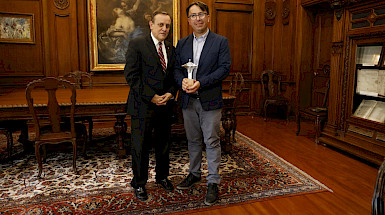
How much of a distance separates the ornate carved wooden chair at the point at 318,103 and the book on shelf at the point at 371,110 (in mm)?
546

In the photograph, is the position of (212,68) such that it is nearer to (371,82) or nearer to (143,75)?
(143,75)

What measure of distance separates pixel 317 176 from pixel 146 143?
185 centimetres

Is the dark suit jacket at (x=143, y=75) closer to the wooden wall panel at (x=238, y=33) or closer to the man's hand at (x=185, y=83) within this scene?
the man's hand at (x=185, y=83)

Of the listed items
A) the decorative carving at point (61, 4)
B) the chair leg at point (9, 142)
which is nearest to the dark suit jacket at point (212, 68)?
the chair leg at point (9, 142)

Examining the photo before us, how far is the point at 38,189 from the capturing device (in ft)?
9.25

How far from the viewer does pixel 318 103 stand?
5.87 meters

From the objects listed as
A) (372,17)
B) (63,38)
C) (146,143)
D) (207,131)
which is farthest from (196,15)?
(63,38)

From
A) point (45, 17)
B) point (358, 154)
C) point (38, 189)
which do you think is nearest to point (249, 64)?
point (358, 154)

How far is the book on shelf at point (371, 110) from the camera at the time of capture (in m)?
3.58

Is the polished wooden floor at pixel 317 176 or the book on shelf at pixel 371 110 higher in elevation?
the book on shelf at pixel 371 110

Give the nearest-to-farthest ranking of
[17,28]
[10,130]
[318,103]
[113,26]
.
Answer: [10,130] < [17,28] < [113,26] < [318,103]

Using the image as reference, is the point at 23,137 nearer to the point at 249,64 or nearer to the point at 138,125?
the point at 138,125

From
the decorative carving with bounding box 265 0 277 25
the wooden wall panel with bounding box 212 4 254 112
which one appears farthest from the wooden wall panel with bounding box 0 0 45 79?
the decorative carving with bounding box 265 0 277 25

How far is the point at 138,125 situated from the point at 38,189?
1215mm
